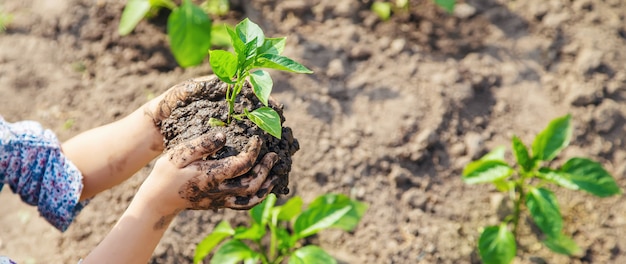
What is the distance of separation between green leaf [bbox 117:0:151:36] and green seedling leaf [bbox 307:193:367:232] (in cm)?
116

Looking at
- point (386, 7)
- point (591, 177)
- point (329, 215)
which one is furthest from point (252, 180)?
point (386, 7)

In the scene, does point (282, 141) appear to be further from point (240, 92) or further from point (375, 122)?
point (375, 122)

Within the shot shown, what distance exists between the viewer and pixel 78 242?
257cm

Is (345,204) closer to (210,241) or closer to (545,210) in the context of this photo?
(210,241)

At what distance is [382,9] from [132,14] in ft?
3.62

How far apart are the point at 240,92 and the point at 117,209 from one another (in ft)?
3.33

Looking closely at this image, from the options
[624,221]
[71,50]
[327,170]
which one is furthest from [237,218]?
[624,221]

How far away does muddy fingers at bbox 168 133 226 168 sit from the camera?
1.65 meters

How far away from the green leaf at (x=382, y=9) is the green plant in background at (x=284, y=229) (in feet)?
3.32

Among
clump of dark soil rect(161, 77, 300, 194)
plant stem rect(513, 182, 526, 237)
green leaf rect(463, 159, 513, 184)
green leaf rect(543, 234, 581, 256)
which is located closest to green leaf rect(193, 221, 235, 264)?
clump of dark soil rect(161, 77, 300, 194)

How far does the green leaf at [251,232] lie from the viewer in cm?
240

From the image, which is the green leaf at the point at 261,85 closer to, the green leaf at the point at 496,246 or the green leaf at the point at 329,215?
the green leaf at the point at 329,215

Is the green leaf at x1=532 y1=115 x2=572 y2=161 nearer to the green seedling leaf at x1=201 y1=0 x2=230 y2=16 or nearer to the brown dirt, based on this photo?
the brown dirt

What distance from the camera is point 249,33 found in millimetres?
1729
